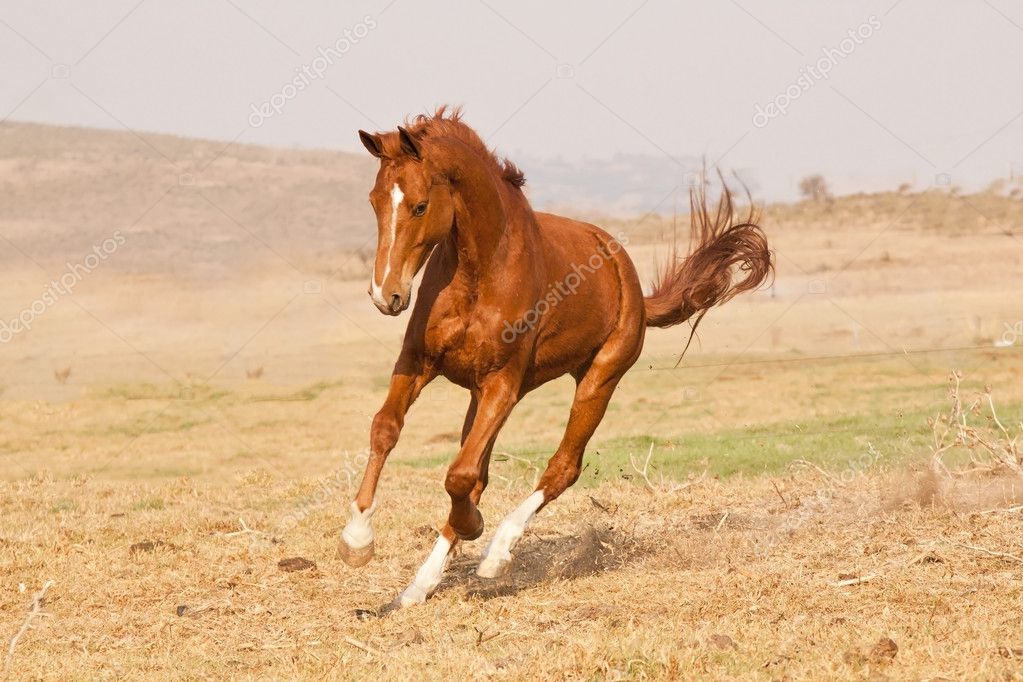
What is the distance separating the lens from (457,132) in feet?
21.7

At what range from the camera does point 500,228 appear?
661 centimetres

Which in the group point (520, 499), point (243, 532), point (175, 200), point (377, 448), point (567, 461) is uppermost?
point (377, 448)

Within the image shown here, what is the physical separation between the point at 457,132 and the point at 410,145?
28.2 inches

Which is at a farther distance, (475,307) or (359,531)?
(475,307)

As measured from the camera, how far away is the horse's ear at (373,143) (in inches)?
237

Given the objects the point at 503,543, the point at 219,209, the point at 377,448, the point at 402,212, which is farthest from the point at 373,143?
the point at 219,209

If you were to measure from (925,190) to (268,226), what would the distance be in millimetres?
27276

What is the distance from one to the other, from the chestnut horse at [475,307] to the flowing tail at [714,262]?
51.8 inches

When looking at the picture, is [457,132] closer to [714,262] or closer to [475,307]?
[475,307]

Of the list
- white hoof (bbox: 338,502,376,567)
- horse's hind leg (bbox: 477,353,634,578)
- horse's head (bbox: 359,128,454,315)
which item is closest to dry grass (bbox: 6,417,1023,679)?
horse's hind leg (bbox: 477,353,634,578)

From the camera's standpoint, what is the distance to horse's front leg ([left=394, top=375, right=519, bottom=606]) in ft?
21.0

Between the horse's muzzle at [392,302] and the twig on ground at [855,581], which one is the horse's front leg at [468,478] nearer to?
the horse's muzzle at [392,302]

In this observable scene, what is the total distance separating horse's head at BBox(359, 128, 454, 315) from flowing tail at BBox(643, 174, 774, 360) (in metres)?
3.34

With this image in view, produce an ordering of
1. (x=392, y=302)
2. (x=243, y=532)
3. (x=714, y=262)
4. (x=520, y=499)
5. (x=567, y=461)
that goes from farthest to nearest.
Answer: (x=520, y=499)
(x=714, y=262)
(x=243, y=532)
(x=567, y=461)
(x=392, y=302)
